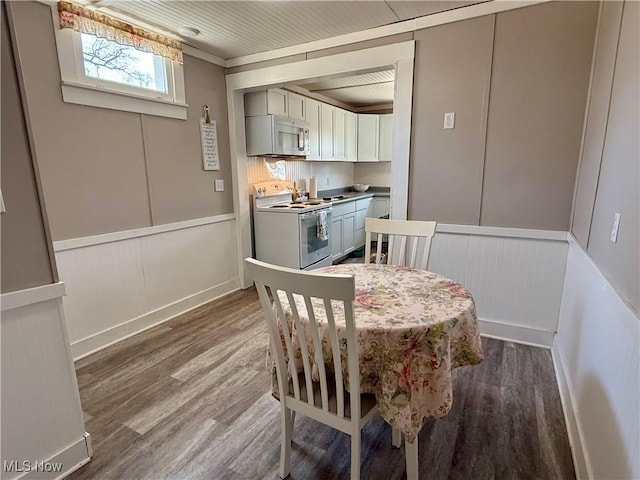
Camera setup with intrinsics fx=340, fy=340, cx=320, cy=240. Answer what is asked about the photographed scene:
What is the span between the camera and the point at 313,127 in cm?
463

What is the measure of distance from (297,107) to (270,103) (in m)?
0.60

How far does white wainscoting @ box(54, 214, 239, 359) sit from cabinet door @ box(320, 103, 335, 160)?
1.90 metres

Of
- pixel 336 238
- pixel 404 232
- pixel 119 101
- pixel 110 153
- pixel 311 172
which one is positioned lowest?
pixel 336 238

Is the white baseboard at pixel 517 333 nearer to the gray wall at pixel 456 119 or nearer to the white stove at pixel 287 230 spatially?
the gray wall at pixel 456 119

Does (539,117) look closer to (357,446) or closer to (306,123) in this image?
(357,446)

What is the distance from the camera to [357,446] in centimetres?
125

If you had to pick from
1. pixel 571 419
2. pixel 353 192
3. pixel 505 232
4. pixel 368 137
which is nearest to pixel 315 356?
pixel 571 419

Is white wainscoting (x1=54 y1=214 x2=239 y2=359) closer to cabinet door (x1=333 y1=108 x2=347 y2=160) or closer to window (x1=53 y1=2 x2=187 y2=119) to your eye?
window (x1=53 y1=2 x2=187 y2=119)

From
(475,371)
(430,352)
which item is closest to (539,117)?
(475,371)

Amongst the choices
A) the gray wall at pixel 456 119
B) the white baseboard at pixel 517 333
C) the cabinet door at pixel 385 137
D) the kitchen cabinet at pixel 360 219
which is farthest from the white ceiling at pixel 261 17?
the cabinet door at pixel 385 137

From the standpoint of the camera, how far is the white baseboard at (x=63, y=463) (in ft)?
4.60

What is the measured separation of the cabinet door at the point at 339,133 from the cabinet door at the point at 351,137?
0.10 meters

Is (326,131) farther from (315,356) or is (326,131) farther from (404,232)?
(315,356)

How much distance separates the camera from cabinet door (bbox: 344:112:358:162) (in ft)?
18.0
